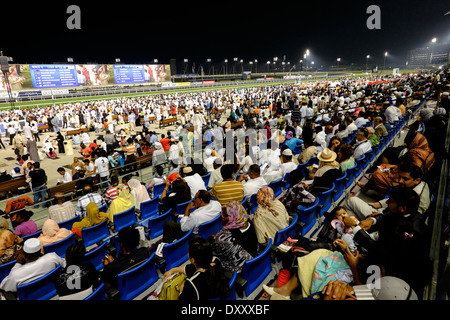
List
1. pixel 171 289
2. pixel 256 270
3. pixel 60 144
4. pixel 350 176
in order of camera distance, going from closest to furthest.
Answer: pixel 171 289 < pixel 256 270 < pixel 350 176 < pixel 60 144

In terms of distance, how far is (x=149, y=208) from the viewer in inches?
230

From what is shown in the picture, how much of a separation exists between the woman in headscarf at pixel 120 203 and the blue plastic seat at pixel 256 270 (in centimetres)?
335

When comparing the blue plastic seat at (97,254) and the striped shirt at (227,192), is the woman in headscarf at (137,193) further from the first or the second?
the striped shirt at (227,192)


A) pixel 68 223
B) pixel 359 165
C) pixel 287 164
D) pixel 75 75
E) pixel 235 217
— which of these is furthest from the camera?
pixel 75 75

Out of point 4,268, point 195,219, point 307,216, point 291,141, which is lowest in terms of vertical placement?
point 4,268

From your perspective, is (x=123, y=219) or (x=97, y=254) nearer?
(x=97, y=254)

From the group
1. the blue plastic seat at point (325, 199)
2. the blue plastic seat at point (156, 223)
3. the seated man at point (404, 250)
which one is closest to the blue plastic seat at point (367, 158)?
the blue plastic seat at point (325, 199)

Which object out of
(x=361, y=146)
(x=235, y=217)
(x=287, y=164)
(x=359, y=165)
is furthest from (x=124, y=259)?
(x=361, y=146)

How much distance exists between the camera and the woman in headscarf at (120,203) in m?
5.31

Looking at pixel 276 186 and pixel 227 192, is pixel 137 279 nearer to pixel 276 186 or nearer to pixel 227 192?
pixel 227 192

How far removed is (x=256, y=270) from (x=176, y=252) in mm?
1333

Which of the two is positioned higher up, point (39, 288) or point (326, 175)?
point (326, 175)

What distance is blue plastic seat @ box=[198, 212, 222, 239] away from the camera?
4.13m
